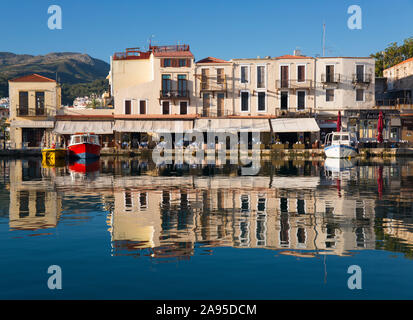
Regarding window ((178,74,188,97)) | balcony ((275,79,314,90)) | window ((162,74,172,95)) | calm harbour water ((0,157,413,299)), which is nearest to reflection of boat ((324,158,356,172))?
calm harbour water ((0,157,413,299))

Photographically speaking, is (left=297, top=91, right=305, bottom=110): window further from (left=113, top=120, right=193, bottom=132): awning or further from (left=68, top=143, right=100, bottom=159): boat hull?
(left=68, top=143, right=100, bottom=159): boat hull

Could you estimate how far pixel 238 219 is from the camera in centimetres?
1388

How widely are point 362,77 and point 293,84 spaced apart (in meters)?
8.17

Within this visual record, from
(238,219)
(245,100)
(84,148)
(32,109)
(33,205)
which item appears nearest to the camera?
(238,219)

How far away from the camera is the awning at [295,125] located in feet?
181

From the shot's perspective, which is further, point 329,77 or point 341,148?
point 329,77

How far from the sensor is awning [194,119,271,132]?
56.0 metres

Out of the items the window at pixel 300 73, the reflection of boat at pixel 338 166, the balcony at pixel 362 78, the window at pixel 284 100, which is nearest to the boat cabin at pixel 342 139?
the reflection of boat at pixel 338 166

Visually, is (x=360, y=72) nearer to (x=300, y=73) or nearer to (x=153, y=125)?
(x=300, y=73)

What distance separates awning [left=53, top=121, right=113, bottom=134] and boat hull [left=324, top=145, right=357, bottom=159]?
83.2ft

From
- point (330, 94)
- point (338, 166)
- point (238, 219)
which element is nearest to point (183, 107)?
point (330, 94)

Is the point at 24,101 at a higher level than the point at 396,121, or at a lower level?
higher

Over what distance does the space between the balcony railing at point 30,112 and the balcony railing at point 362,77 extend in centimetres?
3694

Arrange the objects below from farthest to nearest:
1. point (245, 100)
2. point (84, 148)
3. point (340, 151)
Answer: point (245, 100) → point (84, 148) → point (340, 151)
